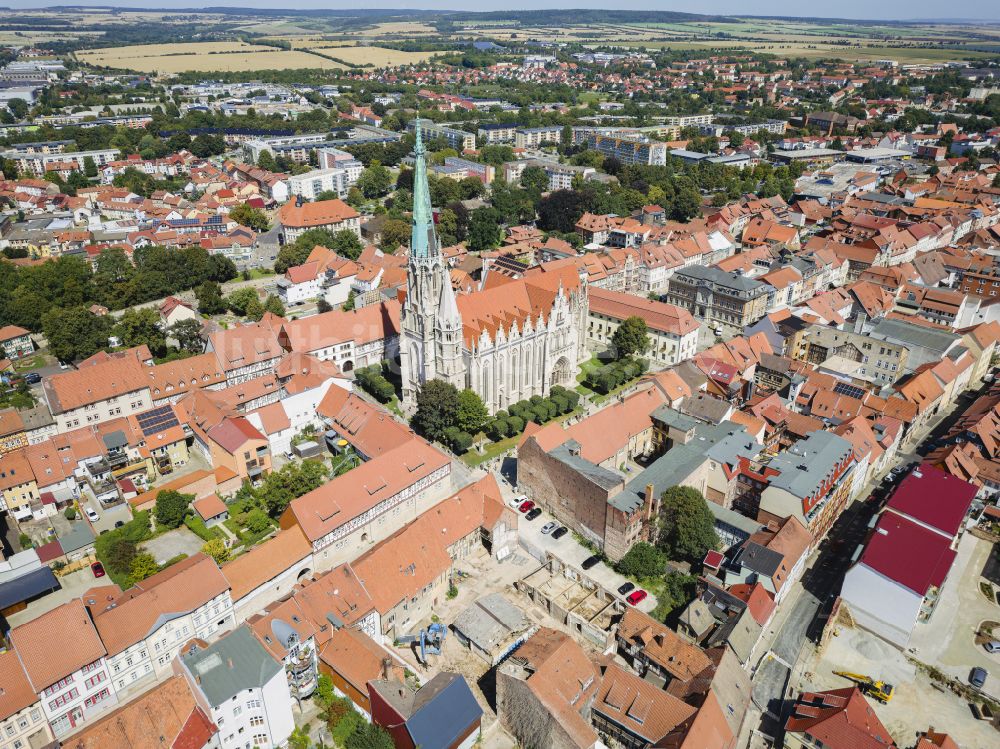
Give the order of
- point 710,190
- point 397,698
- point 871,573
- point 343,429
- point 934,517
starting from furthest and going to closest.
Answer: point 710,190
point 343,429
point 934,517
point 871,573
point 397,698

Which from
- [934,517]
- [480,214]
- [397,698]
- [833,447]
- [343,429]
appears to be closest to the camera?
[397,698]

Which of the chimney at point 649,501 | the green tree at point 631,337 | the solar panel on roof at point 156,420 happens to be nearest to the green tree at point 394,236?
the green tree at point 631,337

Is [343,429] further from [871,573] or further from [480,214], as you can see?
[480,214]

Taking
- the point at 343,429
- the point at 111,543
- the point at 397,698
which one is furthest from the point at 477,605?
the point at 111,543

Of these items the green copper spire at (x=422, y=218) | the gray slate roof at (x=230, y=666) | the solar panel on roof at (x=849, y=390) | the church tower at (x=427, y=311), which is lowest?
the solar panel on roof at (x=849, y=390)

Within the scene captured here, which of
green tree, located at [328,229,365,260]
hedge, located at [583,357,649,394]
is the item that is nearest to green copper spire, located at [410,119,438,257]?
hedge, located at [583,357,649,394]

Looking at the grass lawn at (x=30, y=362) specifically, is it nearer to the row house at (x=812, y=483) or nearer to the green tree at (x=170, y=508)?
the green tree at (x=170, y=508)
